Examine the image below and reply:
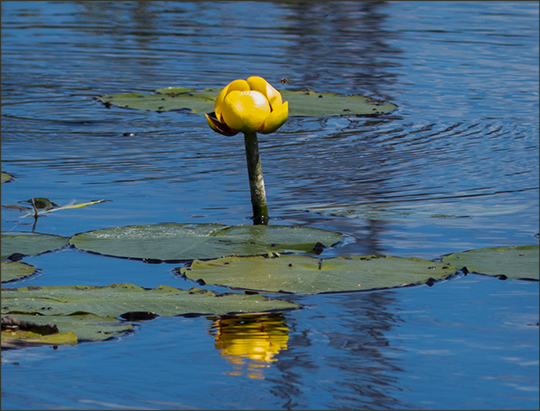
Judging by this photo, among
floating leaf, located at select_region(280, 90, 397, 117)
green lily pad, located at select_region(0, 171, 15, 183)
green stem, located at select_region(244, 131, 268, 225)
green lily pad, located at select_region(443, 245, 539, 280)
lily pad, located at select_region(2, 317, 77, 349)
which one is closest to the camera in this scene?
lily pad, located at select_region(2, 317, 77, 349)

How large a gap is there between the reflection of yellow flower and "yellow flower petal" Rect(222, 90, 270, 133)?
1.12 meters

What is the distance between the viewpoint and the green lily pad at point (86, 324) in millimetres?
2459

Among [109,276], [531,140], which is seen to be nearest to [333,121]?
[531,140]

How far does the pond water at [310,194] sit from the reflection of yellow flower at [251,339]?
0.02m

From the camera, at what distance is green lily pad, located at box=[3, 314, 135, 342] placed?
2.46 metres

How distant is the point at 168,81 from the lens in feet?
28.0

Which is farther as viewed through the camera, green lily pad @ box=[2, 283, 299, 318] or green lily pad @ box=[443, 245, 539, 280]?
green lily pad @ box=[443, 245, 539, 280]

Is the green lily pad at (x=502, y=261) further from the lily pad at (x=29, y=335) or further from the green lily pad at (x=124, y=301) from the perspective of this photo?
the lily pad at (x=29, y=335)

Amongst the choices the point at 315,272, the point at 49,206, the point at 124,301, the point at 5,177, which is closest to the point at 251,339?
the point at 124,301

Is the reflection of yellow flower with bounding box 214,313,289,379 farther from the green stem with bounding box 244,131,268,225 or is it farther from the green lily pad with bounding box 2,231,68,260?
the green stem with bounding box 244,131,268,225

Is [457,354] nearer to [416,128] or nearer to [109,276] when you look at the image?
[109,276]

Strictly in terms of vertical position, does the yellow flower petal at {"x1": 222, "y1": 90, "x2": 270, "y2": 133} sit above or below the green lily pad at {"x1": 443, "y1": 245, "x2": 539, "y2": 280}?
above

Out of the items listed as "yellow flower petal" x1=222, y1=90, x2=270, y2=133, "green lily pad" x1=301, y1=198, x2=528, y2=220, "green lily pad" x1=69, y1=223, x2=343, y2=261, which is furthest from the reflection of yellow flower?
"green lily pad" x1=301, y1=198, x2=528, y2=220

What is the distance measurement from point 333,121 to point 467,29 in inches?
293
